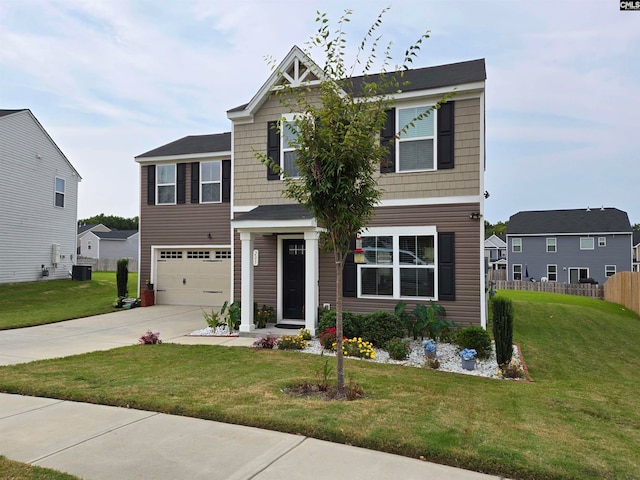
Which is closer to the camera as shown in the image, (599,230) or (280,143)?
(280,143)

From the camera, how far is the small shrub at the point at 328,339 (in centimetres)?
876

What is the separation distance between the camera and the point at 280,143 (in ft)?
37.8

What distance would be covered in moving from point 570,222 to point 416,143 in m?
32.6

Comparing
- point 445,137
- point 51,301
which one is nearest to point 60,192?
point 51,301

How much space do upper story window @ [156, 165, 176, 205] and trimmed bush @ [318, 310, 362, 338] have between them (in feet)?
30.5

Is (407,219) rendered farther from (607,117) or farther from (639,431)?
(607,117)

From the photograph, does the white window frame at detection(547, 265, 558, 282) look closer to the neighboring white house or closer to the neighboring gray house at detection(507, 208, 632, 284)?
Result: the neighboring gray house at detection(507, 208, 632, 284)

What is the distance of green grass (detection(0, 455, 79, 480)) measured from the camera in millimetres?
3346

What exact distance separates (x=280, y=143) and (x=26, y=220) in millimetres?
16236

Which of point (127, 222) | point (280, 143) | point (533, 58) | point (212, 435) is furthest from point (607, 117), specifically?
point (127, 222)

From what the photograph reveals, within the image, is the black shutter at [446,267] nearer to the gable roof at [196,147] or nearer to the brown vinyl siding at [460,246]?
the brown vinyl siding at [460,246]

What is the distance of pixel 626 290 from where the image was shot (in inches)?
829

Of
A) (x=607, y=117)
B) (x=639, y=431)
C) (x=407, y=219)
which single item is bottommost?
(x=639, y=431)

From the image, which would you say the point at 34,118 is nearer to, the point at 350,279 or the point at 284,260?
→ the point at 284,260
